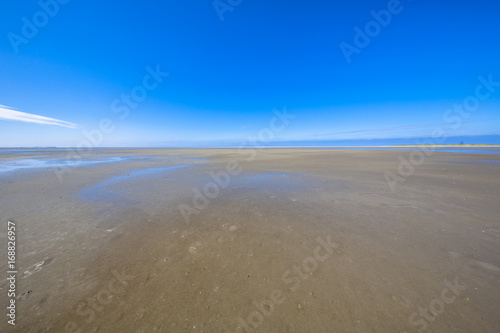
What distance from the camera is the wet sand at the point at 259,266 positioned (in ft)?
7.02

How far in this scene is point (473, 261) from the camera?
305 cm

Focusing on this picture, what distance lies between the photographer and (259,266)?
303cm

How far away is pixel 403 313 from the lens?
217 centimetres

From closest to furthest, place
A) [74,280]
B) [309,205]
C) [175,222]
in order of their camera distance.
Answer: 1. [74,280]
2. [175,222]
3. [309,205]

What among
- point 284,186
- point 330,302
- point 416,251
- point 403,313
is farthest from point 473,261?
point 284,186

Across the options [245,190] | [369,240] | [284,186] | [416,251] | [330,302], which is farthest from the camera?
[284,186]

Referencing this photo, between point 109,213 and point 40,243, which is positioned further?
point 109,213

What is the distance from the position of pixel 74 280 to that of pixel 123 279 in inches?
30.3

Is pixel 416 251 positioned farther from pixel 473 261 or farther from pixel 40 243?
pixel 40 243

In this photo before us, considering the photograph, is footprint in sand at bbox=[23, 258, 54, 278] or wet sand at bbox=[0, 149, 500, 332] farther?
footprint in sand at bbox=[23, 258, 54, 278]

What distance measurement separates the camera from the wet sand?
2139mm

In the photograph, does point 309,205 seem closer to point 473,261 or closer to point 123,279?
point 473,261

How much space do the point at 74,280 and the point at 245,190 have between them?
569 centimetres

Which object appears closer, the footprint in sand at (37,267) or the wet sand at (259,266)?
the wet sand at (259,266)
